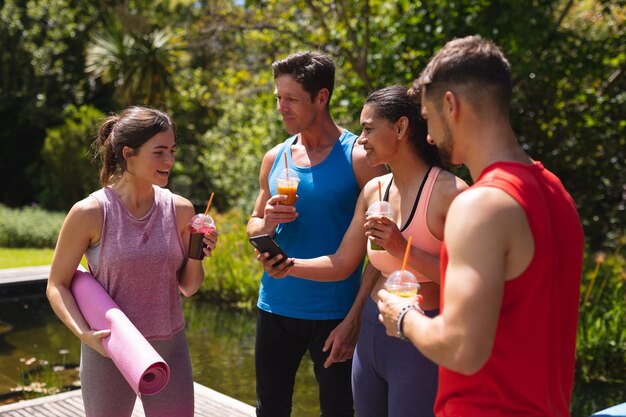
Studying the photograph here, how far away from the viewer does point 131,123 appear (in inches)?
109

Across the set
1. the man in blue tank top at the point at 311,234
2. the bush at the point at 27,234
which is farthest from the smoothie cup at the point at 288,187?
the bush at the point at 27,234

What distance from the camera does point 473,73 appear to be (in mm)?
1577

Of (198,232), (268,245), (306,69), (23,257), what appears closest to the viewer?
(268,245)

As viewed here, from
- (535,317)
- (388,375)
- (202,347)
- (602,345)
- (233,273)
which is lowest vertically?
(202,347)

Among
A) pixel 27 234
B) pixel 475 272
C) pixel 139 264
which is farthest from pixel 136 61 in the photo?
pixel 475 272

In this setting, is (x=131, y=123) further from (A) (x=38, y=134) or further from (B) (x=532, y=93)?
(A) (x=38, y=134)

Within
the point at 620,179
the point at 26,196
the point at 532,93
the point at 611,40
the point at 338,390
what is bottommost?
the point at 26,196

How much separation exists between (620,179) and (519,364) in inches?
340

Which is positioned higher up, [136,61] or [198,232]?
[136,61]

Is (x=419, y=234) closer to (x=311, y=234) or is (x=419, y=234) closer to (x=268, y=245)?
(x=268, y=245)

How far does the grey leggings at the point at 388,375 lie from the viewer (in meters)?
2.21

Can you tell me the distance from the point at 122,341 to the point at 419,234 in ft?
3.68

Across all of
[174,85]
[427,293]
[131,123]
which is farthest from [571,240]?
[174,85]

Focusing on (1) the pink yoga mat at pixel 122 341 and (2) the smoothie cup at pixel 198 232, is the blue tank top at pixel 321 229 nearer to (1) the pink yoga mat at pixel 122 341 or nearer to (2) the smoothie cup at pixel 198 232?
(2) the smoothie cup at pixel 198 232
